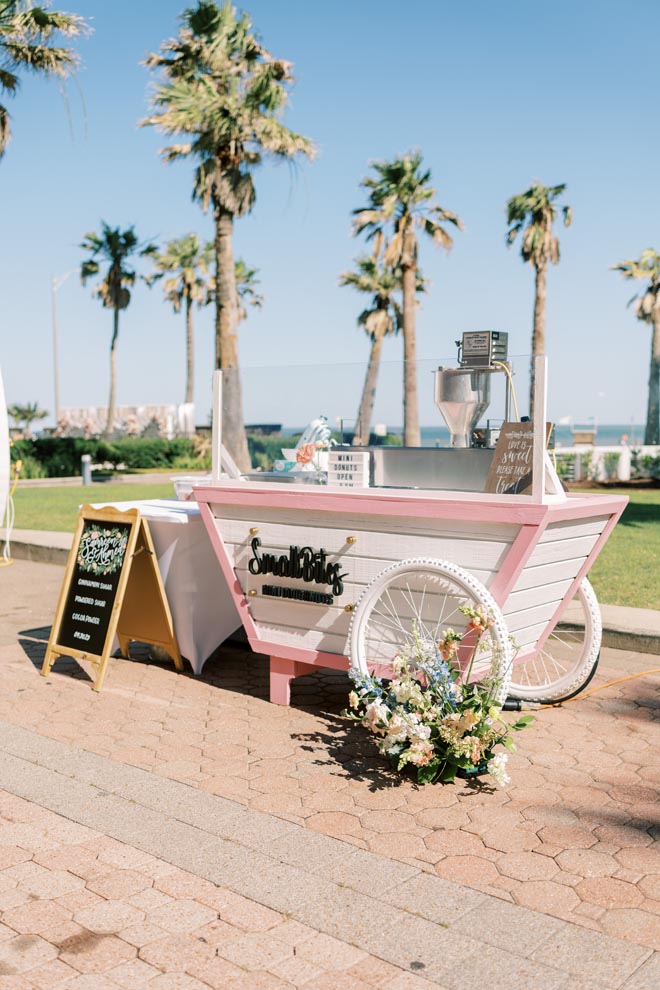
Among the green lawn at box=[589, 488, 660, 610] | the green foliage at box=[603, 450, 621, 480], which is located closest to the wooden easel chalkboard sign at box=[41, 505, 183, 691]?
the green lawn at box=[589, 488, 660, 610]

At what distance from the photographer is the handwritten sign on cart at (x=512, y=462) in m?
4.36

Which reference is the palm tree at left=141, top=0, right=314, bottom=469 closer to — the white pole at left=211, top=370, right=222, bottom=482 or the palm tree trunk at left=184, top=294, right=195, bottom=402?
the white pole at left=211, top=370, right=222, bottom=482

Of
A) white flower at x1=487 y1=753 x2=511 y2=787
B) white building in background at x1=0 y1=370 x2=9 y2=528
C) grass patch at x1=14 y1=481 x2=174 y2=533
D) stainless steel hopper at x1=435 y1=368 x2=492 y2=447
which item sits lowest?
grass patch at x1=14 y1=481 x2=174 y2=533

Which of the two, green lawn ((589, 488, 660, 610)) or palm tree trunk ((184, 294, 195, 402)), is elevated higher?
palm tree trunk ((184, 294, 195, 402))

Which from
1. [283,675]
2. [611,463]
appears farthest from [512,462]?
[611,463]

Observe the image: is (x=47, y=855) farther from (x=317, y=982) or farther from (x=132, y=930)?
(x=317, y=982)

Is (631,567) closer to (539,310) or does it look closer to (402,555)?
(402,555)

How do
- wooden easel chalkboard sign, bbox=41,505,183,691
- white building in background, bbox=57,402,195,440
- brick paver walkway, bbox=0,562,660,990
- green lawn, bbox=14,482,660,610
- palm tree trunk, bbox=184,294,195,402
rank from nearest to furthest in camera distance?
brick paver walkway, bbox=0,562,660,990 → wooden easel chalkboard sign, bbox=41,505,183,691 → green lawn, bbox=14,482,660,610 → white building in background, bbox=57,402,195,440 → palm tree trunk, bbox=184,294,195,402

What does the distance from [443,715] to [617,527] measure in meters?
10.6

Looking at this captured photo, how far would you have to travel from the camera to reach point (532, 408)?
433 cm

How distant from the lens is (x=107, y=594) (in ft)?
18.9

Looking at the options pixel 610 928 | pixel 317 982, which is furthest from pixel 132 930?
pixel 610 928

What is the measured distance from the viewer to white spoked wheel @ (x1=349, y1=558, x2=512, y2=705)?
13.7 ft

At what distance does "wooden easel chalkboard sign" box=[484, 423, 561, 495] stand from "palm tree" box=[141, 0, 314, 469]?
17.5 metres
